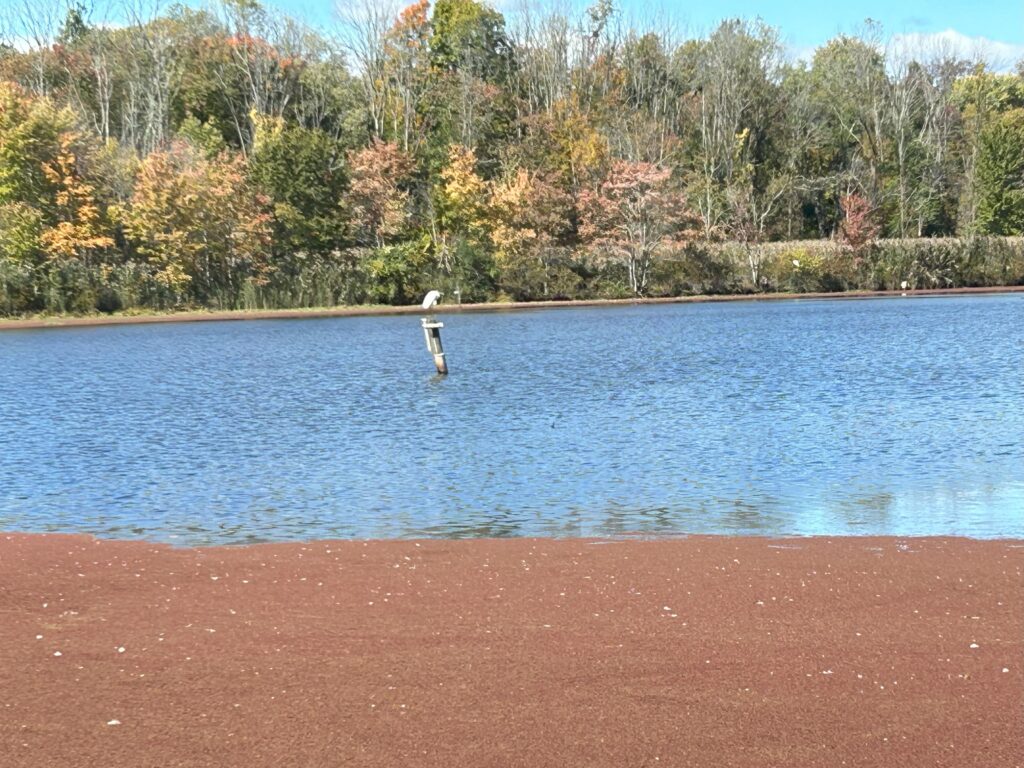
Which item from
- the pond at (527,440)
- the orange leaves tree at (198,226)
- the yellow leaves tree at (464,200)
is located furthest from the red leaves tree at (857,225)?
the pond at (527,440)

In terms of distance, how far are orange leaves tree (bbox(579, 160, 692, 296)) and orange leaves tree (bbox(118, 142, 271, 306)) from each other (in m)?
19.1

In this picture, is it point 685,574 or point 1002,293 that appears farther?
point 1002,293

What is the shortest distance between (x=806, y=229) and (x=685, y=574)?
8387cm

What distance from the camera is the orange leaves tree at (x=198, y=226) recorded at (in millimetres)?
62906

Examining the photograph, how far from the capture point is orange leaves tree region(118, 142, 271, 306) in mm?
62906

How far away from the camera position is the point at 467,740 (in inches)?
219

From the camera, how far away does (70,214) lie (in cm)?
6206

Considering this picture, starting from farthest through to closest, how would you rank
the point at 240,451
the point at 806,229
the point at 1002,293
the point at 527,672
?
1. the point at 806,229
2. the point at 1002,293
3. the point at 240,451
4. the point at 527,672

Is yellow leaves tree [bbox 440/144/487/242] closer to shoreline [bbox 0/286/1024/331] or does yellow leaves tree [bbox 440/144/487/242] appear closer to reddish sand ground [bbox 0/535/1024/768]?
shoreline [bbox 0/286/1024/331]

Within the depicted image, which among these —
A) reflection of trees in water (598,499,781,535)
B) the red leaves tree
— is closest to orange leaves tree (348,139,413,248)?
the red leaves tree

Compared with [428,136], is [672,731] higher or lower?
lower

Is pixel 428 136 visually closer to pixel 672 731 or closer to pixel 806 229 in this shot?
pixel 806 229

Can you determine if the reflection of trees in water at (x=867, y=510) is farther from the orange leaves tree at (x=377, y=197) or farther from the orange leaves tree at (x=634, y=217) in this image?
the orange leaves tree at (x=377, y=197)

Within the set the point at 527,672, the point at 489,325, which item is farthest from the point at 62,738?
the point at 489,325
